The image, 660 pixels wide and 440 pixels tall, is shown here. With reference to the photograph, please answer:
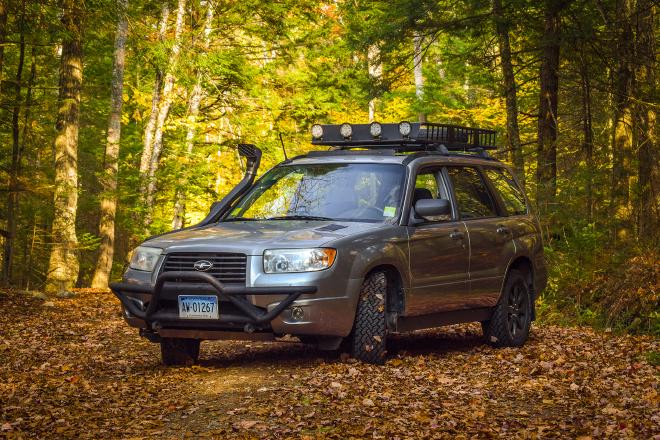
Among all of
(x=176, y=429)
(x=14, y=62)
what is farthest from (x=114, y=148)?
(x=176, y=429)

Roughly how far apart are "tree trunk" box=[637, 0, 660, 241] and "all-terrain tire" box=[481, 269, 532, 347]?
3459 mm

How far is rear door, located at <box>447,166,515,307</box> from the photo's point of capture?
1058 centimetres

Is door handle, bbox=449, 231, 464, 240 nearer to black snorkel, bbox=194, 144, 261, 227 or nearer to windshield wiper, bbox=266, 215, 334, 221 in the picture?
windshield wiper, bbox=266, 215, 334, 221

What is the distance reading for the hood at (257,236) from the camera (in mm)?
8469

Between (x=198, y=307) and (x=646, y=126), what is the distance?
29.6 ft

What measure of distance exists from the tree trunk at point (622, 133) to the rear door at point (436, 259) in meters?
5.60

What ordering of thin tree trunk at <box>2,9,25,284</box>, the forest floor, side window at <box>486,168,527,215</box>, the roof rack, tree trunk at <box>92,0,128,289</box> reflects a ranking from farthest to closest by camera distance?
tree trunk at <box>92,0,128,289</box> < thin tree trunk at <box>2,9,25,284</box> < side window at <box>486,168,527,215</box> < the roof rack < the forest floor

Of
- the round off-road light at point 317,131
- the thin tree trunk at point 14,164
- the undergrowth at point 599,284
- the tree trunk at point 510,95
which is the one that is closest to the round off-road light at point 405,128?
the round off-road light at point 317,131

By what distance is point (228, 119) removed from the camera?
29.6 metres

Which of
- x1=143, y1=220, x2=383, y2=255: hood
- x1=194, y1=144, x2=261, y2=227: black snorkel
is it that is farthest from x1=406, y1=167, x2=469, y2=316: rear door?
x1=194, y1=144, x2=261, y2=227: black snorkel

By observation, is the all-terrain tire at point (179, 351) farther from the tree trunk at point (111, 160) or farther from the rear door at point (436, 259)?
the tree trunk at point (111, 160)

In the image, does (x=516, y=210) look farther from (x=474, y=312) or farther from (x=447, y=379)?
(x=447, y=379)

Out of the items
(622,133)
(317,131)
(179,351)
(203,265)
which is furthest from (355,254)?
(622,133)

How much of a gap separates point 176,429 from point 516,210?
6.34 m
